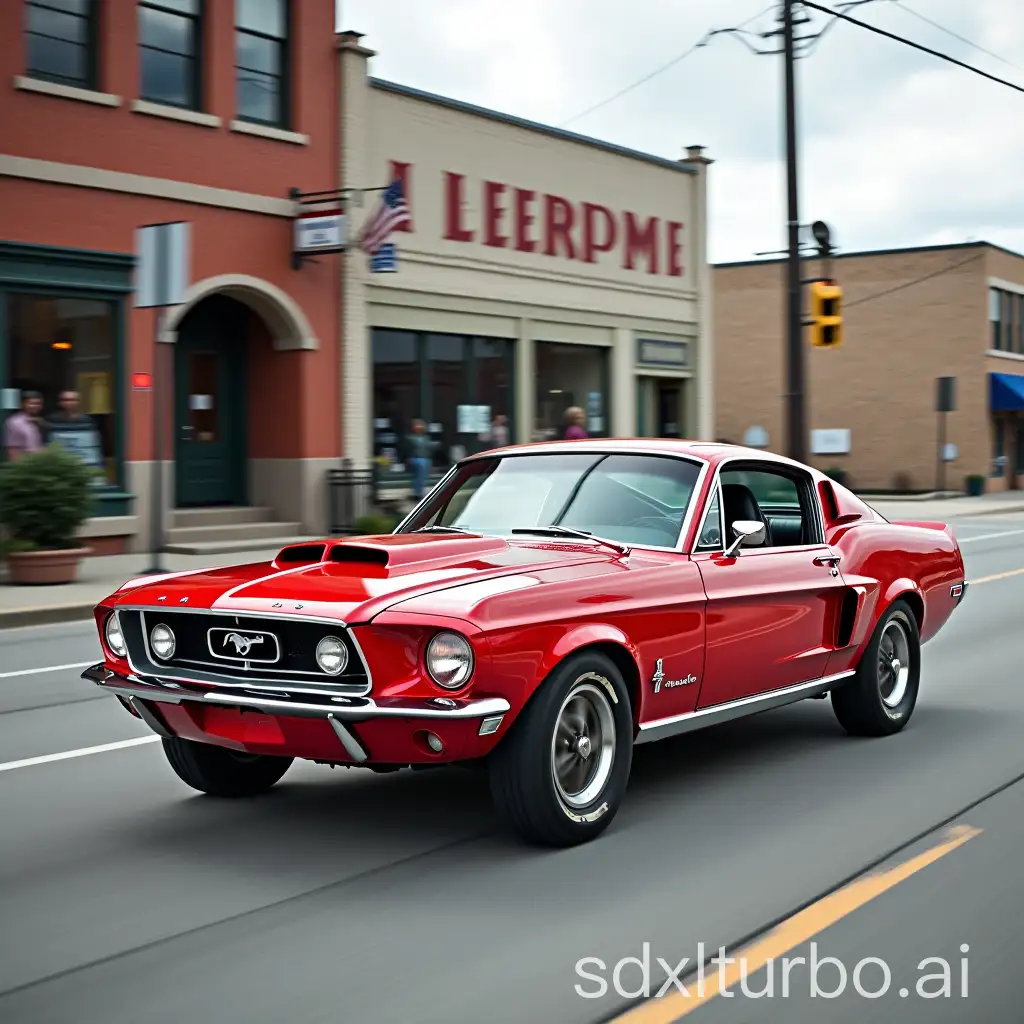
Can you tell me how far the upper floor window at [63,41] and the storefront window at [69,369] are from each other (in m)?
2.74

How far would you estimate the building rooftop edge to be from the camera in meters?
22.9

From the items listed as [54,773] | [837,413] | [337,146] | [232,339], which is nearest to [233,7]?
[337,146]

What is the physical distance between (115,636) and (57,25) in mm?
Answer: 14524

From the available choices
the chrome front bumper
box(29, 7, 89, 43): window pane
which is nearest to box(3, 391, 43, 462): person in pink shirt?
box(29, 7, 89, 43): window pane

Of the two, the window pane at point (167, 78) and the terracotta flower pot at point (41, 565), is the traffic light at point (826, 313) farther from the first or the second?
the terracotta flower pot at point (41, 565)

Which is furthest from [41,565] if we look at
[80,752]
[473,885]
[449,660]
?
[473,885]

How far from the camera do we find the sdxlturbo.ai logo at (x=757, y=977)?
4082 millimetres

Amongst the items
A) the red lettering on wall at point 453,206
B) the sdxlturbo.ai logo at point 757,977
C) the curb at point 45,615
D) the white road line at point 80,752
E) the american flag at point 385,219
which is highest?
the red lettering on wall at point 453,206

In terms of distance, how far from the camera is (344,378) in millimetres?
22000

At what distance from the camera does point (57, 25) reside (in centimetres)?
1831

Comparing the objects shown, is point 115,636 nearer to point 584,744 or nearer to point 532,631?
point 532,631

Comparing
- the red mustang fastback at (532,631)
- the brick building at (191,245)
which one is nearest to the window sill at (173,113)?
the brick building at (191,245)

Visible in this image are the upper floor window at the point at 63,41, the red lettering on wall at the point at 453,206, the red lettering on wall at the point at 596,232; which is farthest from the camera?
the red lettering on wall at the point at 596,232

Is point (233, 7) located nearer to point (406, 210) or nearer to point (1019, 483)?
point (406, 210)
